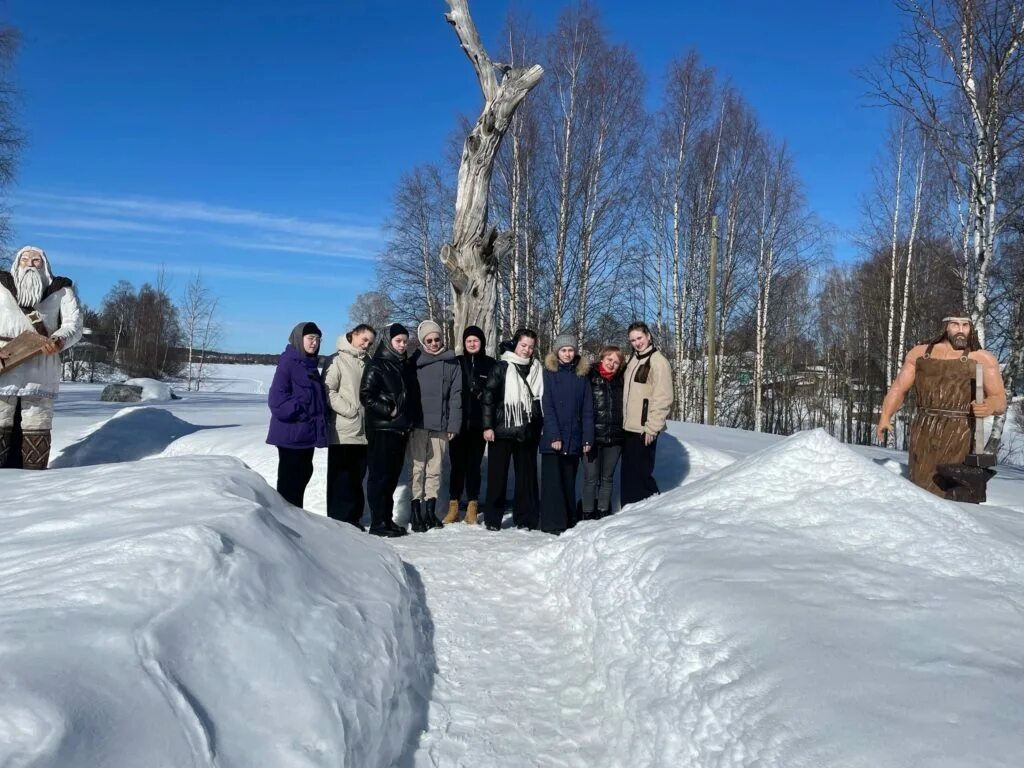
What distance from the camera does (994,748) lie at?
171cm

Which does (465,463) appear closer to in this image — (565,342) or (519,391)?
(519,391)

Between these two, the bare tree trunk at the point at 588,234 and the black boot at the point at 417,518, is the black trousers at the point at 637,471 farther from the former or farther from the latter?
the bare tree trunk at the point at 588,234

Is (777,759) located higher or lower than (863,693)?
lower

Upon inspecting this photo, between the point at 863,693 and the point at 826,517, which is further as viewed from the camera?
the point at 826,517

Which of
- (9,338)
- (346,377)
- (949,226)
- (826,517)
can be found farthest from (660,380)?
(949,226)

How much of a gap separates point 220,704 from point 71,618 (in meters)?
0.46

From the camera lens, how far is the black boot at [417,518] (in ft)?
19.1

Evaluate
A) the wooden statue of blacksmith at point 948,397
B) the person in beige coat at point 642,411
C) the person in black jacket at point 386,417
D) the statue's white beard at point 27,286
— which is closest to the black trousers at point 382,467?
the person in black jacket at point 386,417

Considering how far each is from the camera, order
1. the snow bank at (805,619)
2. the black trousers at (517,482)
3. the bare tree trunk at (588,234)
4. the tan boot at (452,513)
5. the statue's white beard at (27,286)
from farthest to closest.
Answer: the bare tree trunk at (588,234) < the tan boot at (452,513) < the black trousers at (517,482) < the statue's white beard at (27,286) < the snow bank at (805,619)

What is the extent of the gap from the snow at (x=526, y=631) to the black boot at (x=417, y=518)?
1223 millimetres

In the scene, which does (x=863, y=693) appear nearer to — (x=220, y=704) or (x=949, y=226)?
(x=220, y=704)

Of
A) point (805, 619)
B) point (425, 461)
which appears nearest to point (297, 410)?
point (425, 461)

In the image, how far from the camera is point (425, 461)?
6.02 metres

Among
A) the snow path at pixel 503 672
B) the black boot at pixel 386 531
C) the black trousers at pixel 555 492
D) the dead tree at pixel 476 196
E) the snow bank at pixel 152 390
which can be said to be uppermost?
the dead tree at pixel 476 196
